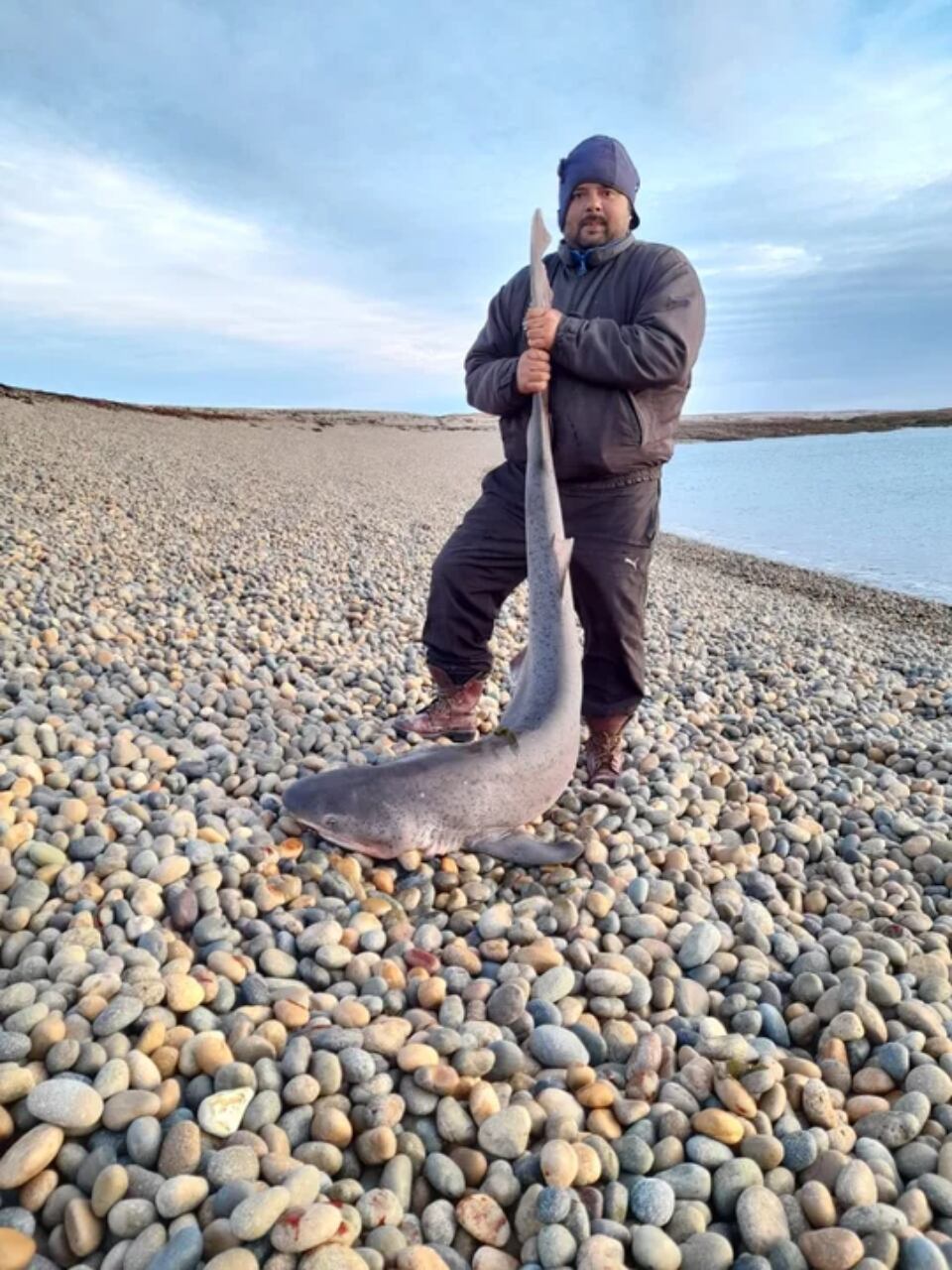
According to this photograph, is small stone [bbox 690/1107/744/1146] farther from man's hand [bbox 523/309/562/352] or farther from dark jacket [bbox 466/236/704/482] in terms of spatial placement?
man's hand [bbox 523/309/562/352]

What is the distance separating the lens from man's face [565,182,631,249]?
4836 mm

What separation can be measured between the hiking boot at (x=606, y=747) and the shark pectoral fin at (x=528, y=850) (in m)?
1.07

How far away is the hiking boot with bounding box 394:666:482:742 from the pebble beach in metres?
0.21

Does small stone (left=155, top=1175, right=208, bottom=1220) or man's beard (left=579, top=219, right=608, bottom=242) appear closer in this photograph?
small stone (left=155, top=1175, right=208, bottom=1220)

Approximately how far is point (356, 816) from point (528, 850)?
816mm

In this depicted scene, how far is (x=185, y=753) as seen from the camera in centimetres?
473

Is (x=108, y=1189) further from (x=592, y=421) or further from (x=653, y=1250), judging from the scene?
(x=592, y=421)

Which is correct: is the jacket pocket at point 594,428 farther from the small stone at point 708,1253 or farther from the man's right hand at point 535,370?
the small stone at point 708,1253

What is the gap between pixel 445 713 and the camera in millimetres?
5629

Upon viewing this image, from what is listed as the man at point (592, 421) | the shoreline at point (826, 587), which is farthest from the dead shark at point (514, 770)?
the shoreline at point (826, 587)

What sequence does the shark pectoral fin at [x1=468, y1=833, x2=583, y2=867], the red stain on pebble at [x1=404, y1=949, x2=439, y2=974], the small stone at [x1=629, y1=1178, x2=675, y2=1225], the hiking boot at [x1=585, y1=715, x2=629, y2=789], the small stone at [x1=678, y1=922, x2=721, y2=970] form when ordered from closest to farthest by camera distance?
the small stone at [x1=629, y1=1178, x2=675, y2=1225] → the red stain on pebble at [x1=404, y1=949, x2=439, y2=974] → the small stone at [x1=678, y1=922, x2=721, y2=970] → the shark pectoral fin at [x1=468, y1=833, x2=583, y2=867] → the hiking boot at [x1=585, y1=715, x2=629, y2=789]

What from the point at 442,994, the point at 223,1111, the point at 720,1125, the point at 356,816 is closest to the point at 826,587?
the point at 356,816

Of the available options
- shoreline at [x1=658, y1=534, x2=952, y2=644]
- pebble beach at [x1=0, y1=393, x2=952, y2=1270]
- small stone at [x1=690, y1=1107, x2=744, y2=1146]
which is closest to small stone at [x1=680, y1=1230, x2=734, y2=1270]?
pebble beach at [x1=0, y1=393, x2=952, y2=1270]

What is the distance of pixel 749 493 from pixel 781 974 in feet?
116
